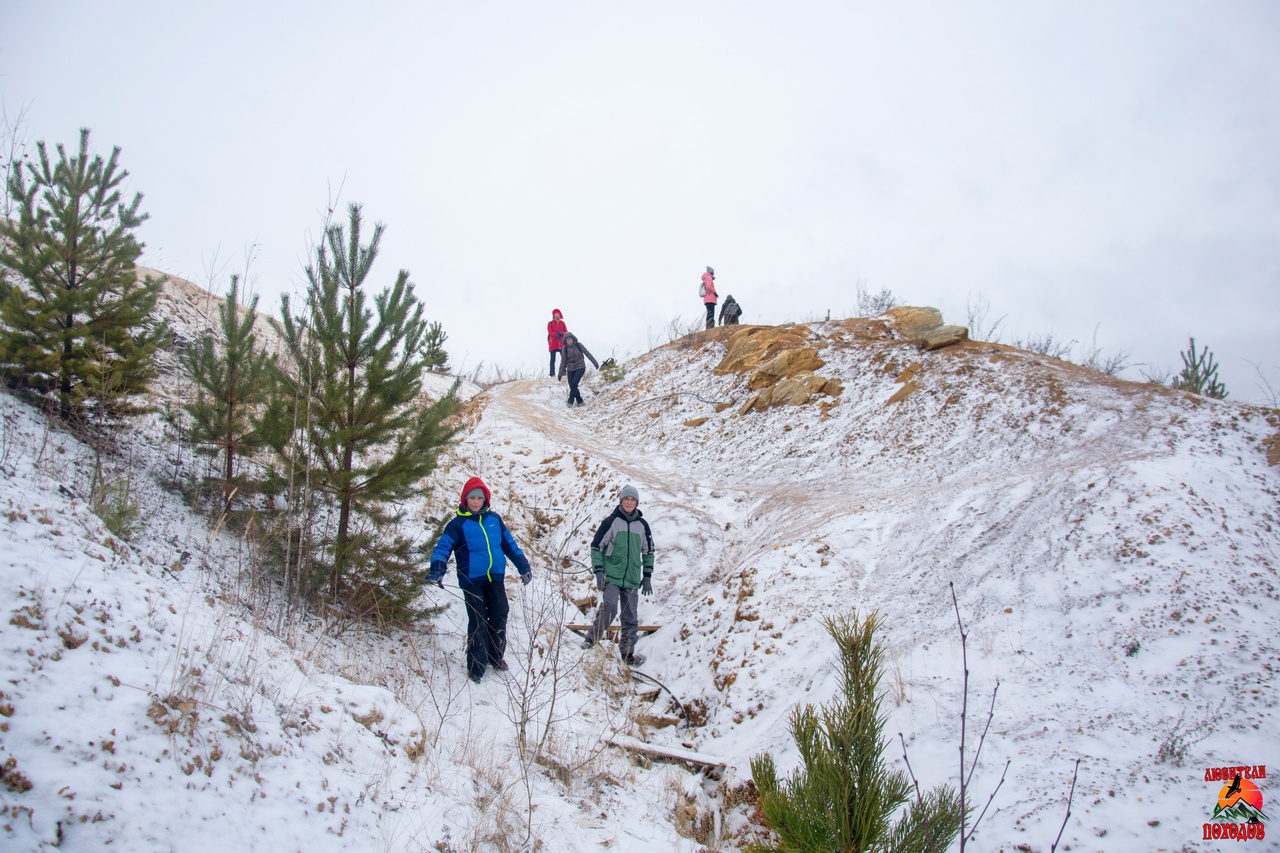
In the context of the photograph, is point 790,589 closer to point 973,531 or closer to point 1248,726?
point 973,531

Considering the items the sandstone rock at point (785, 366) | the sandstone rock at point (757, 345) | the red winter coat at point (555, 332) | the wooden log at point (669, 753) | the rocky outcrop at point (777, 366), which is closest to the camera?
the wooden log at point (669, 753)

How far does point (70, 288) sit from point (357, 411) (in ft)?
12.3

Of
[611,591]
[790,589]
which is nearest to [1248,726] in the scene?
[790,589]

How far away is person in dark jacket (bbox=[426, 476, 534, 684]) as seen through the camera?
539cm

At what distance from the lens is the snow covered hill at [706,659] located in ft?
9.05

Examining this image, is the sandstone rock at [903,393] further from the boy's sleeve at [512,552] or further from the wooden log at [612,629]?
the boy's sleeve at [512,552]

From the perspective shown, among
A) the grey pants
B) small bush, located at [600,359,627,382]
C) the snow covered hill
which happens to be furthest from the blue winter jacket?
small bush, located at [600,359,627,382]

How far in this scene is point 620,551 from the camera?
21.5 feet

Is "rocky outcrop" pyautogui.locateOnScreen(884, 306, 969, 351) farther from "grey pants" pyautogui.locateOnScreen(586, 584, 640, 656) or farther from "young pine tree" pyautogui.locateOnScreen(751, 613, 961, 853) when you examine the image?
"young pine tree" pyautogui.locateOnScreen(751, 613, 961, 853)

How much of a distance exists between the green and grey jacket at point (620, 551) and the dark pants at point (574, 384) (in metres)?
10.2

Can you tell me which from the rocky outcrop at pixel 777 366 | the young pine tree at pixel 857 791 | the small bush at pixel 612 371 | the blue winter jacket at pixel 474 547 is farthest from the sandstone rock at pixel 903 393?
the young pine tree at pixel 857 791

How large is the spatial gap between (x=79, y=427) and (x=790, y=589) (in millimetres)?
7585

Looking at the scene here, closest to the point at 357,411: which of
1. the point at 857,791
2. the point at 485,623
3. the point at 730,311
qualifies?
the point at 485,623

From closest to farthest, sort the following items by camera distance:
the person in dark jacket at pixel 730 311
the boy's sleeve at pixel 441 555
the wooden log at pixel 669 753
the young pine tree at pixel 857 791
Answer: the young pine tree at pixel 857 791, the wooden log at pixel 669 753, the boy's sleeve at pixel 441 555, the person in dark jacket at pixel 730 311
